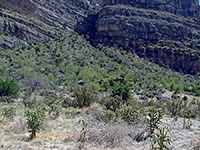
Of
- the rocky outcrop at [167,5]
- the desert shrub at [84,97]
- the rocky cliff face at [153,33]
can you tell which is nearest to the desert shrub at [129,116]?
the desert shrub at [84,97]

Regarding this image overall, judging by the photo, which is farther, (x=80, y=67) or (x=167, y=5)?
(x=167, y=5)

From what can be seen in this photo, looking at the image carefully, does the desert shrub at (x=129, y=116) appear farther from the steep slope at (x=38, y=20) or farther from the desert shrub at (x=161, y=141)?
the steep slope at (x=38, y=20)

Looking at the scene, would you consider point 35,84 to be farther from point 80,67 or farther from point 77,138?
point 77,138

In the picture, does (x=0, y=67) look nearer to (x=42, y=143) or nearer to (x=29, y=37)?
(x=29, y=37)

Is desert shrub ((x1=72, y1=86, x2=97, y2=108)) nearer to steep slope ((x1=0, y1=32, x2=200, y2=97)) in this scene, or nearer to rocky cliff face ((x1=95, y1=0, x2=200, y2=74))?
steep slope ((x1=0, y1=32, x2=200, y2=97))

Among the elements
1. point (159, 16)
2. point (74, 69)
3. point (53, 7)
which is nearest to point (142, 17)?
point (159, 16)

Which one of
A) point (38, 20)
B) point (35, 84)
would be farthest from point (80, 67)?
point (38, 20)

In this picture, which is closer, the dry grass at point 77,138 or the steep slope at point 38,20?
the dry grass at point 77,138

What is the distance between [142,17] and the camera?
57.8m

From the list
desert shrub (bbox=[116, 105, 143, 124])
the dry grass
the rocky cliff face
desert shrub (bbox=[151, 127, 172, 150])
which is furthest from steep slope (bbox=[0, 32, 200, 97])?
desert shrub (bbox=[151, 127, 172, 150])

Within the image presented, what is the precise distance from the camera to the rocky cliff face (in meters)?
49.4

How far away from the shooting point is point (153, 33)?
177ft

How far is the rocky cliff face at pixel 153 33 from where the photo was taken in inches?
1946

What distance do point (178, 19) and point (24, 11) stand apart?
174 ft
